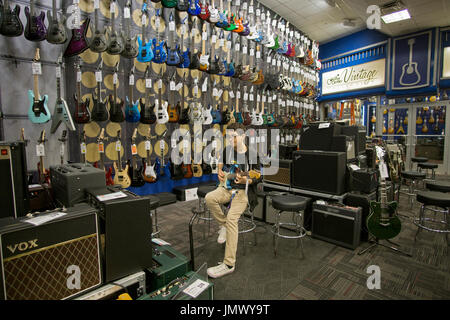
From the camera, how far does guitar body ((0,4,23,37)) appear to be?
273 cm

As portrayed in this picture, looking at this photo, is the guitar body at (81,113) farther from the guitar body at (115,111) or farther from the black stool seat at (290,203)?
the black stool seat at (290,203)

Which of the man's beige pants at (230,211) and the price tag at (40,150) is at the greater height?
the price tag at (40,150)

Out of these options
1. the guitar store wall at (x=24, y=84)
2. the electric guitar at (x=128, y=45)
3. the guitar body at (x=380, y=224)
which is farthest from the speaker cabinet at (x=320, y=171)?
the guitar store wall at (x=24, y=84)

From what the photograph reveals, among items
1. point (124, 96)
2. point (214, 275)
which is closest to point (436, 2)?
point (124, 96)

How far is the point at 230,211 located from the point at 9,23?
3070 mm

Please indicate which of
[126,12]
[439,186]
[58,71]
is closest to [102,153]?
[58,71]

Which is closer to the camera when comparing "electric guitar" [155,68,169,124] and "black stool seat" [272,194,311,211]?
"black stool seat" [272,194,311,211]

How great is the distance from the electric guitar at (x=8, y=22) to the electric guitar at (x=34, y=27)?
11cm

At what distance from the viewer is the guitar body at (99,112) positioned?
134 inches

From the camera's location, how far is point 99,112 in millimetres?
3398

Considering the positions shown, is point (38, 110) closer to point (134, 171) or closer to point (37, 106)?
point (37, 106)

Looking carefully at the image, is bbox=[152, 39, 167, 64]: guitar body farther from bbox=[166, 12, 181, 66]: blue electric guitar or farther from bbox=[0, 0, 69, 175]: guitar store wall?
bbox=[0, 0, 69, 175]: guitar store wall

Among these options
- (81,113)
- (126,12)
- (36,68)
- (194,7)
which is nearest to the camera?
(36,68)

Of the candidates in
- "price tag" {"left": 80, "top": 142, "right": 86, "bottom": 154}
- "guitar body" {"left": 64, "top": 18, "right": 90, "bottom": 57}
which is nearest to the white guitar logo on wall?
"guitar body" {"left": 64, "top": 18, "right": 90, "bottom": 57}
